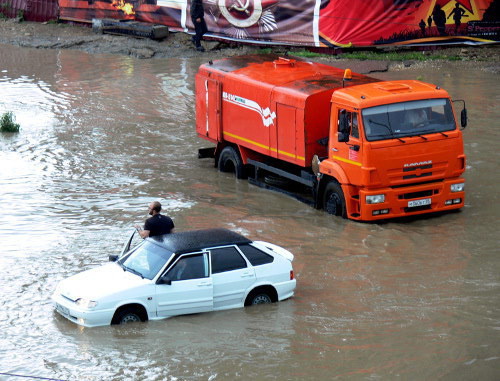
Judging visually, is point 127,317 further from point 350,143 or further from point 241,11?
point 241,11

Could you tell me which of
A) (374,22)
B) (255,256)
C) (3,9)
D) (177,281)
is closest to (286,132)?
(255,256)

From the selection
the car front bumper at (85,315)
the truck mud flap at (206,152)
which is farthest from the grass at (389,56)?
the car front bumper at (85,315)

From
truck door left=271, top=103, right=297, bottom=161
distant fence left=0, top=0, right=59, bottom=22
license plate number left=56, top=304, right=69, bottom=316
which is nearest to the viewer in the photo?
license plate number left=56, top=304, right=69, bottom=316

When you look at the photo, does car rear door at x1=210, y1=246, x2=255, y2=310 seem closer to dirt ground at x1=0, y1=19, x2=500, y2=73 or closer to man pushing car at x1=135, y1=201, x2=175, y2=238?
man pushing car at x1=135, y1=201, x2=175, y2=238

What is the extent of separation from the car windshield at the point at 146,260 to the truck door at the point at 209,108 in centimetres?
842

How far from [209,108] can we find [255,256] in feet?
30.1

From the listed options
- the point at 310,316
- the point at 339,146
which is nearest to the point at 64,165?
the point at 339,146

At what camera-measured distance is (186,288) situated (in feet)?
41.4

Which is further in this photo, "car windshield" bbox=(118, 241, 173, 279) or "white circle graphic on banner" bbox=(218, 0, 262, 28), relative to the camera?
"white circle graphic on banner" bbox=(218, 0, 262, 28)

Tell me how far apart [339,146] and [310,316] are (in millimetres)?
5297

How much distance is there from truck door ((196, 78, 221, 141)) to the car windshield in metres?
8.42

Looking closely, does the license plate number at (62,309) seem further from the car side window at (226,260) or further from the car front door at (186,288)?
the car side window at (226,260)

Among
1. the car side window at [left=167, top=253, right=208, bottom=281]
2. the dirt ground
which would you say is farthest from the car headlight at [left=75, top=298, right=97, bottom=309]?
the dirt ground

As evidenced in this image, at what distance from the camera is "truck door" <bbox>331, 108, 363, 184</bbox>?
16859 millimetres
